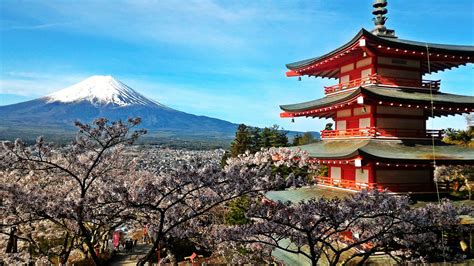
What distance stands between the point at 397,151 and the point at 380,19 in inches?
227

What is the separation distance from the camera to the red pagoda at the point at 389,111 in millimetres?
12164

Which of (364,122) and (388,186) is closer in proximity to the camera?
(388,186)

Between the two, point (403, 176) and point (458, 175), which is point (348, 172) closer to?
point (403, 176)

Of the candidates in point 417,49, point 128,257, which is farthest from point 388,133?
point 128,257

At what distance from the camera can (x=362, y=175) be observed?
1319 cm

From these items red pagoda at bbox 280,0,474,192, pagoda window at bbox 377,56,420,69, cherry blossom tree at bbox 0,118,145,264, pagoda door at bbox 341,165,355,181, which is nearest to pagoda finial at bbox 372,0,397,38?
red pagoda at bbox 280,0,474,192

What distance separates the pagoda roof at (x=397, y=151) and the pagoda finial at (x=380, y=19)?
449 cm

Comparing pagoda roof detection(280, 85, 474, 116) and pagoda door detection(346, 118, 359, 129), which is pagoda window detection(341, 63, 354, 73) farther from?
pagoda door detection(346, 118, 359, 129)

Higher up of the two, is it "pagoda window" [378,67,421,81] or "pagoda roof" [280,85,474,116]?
"pagoda window" [378,67,421,81]

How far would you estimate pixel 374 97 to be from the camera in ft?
39.2

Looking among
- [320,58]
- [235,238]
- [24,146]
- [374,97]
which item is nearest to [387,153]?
[374,97]

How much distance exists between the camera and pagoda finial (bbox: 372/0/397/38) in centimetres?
1479

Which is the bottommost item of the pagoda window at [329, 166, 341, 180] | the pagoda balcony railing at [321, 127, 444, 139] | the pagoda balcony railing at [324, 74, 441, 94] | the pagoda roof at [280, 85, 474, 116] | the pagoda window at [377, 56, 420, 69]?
the pagoda window at [329, 166, 341, 180]

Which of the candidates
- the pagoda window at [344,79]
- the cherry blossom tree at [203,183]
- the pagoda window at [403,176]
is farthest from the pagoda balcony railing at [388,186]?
the cherry blossom tree at [203,183]
